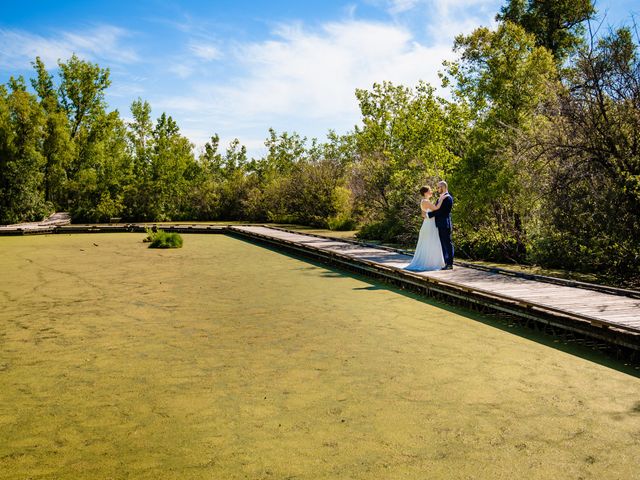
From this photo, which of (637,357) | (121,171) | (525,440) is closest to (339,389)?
(525,440)

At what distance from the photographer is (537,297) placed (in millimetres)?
7516

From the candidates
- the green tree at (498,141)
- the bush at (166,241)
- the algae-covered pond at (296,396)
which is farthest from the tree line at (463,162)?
the bush at (166,241)

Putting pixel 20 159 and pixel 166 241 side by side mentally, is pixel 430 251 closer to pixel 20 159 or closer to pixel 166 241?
pixel 166 241

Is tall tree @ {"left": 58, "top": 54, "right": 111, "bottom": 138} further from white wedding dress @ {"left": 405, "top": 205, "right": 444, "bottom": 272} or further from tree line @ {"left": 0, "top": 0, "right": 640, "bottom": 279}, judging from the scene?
white wedding dress @ {"left": 405, "top": 205, "right": 444, "bottom": 272}

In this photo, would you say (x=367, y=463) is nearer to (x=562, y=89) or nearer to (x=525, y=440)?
(x=525, y=440)

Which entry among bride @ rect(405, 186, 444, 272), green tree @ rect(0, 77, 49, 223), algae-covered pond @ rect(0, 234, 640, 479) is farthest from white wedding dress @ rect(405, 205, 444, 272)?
green tree @ rect(0, 77, 49, 223)

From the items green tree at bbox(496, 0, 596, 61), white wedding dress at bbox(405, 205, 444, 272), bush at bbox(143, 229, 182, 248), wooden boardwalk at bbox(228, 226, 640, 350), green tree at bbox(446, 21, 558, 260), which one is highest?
green tree at bbox(496, 0, 596, 61)

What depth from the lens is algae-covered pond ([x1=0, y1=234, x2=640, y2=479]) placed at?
342 cm

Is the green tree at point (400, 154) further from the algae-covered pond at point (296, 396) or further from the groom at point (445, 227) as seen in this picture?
the algae-covered pond at point (296, 396)

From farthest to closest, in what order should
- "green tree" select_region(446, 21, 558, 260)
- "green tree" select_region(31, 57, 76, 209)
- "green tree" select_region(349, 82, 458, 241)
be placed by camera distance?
"green tree" select_region(31, 57, 76, 209) → "green tree" select_region(349, 82, 458, 241) → "green tree" select_region(446, 21, 558, 260)

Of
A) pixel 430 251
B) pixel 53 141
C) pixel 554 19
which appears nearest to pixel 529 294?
pixel 430 251

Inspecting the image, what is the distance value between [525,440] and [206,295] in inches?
263

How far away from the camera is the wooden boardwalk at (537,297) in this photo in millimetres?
5828

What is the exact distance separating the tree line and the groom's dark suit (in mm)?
1999
